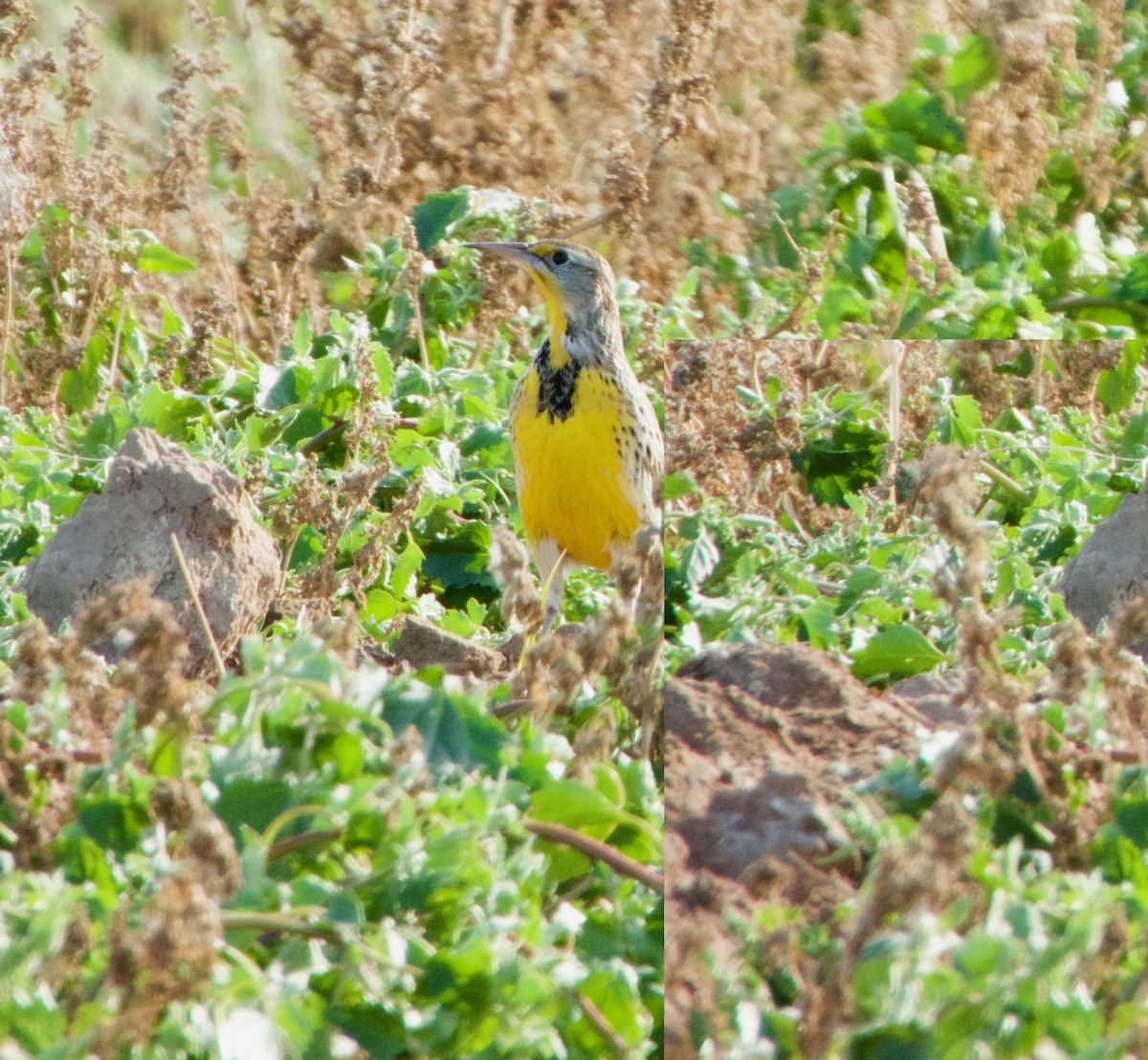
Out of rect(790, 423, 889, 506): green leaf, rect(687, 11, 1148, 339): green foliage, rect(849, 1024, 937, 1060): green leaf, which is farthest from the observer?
rect(687, 11, 1148, 339): green foliage

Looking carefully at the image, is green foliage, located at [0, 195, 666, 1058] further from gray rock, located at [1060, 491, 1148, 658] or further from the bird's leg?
the bird's leg

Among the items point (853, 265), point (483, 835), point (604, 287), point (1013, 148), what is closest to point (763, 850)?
point (483, 835)

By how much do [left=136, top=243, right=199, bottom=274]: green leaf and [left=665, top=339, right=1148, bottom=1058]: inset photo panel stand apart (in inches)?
103

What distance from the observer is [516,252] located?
409 centimetres

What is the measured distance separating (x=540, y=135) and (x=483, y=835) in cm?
387

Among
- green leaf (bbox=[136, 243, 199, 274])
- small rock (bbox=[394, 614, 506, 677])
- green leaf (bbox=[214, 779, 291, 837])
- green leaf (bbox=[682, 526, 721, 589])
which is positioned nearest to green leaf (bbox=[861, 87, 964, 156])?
green leaf (bbox=[136, 243, 199, 274])

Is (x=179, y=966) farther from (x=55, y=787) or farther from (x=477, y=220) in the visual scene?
(x=477, y=220)

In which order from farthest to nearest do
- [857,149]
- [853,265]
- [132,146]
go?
[132,146] → [857,149] → [853,265]

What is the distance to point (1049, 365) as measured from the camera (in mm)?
2367

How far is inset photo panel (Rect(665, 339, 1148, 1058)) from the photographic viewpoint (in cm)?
179

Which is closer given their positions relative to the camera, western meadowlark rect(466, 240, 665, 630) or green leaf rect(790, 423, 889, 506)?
green leaf rect(790, 423, 889, 506)

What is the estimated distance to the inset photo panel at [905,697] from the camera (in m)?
1.79

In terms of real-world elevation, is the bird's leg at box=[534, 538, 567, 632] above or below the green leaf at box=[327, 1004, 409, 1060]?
below

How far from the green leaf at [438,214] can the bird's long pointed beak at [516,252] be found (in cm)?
75
